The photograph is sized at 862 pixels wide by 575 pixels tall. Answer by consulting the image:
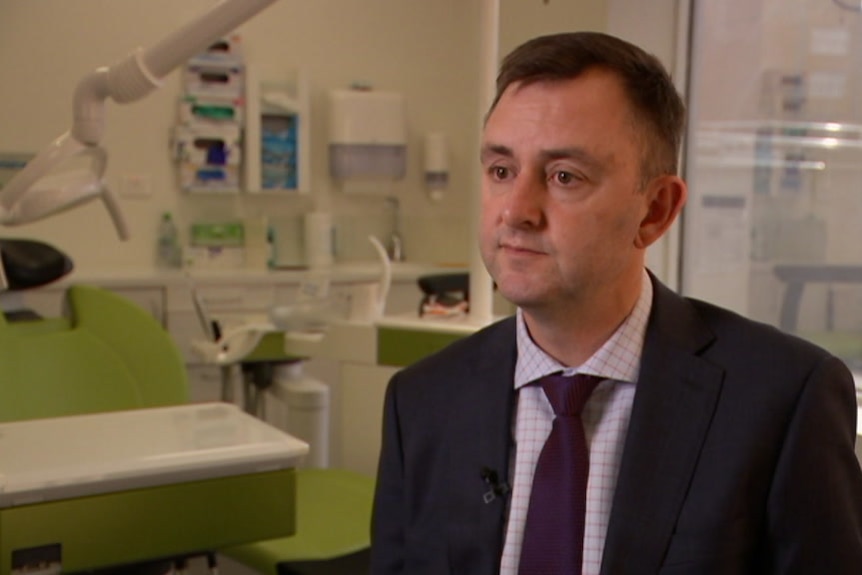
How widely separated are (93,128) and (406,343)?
101 cm

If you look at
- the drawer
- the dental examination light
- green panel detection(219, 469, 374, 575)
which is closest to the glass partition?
green panel detection(219, 469, 374, 575)

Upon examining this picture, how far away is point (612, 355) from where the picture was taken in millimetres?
1197

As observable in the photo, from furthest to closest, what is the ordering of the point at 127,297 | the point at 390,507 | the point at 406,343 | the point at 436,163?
1. the point at 436,163
2. the point at 127,297
3. the point at 406,343
4. the point at 390,507

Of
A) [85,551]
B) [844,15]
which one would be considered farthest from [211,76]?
[85,551]

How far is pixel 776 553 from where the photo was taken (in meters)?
1.09

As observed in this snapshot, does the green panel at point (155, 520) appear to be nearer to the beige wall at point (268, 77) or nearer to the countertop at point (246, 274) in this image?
the beige wall at point (268, 77)

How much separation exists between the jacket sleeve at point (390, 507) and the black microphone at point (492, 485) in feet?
0.46

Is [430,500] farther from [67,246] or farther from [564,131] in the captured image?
[67,246]

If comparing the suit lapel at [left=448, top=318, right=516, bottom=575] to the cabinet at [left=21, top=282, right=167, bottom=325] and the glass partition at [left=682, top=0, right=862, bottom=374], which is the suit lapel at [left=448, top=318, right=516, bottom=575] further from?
the cabinet at [left=21, top=282, right=167, bottom=325]

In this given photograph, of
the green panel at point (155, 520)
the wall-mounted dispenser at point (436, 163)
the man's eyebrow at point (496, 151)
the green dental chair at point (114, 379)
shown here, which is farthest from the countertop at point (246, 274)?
the man's eyebrow at point (496, 151)

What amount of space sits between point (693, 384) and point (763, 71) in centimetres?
183

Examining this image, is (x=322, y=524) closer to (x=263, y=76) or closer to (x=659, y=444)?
(x=659, y=444)

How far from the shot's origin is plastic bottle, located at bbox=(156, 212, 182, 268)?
4637 mm

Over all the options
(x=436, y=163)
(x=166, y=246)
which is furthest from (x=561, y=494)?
(x=436, y=163)
